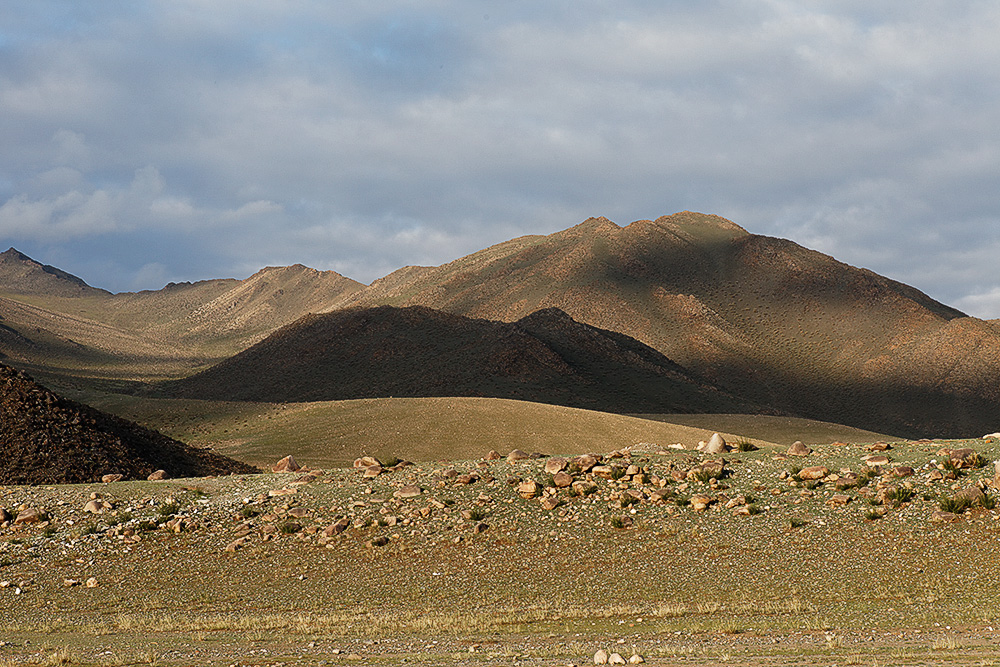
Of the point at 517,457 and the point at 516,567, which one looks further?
the point at 517,457

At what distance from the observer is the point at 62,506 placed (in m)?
20.6

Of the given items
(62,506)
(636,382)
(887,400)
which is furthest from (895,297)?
(62,506)

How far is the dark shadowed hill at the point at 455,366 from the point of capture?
88625 mm

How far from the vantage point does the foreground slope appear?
4181 inches

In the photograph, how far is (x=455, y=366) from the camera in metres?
94.6

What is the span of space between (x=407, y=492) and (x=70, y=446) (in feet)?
48.3

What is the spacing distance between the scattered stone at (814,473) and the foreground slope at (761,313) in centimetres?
8388

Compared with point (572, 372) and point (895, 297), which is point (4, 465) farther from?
point (895, 297)

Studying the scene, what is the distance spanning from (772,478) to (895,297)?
128m

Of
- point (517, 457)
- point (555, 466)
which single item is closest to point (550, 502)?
point (555, 466)

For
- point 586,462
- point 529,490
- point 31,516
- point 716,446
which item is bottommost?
point 31,516

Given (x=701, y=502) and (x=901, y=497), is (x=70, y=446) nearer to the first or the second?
(x=701, y=502)

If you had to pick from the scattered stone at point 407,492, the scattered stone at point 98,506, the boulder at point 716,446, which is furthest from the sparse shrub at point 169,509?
the boulder at point 716,446

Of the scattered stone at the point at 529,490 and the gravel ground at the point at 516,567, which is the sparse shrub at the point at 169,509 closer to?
the gravel ground at the point at 516,567
